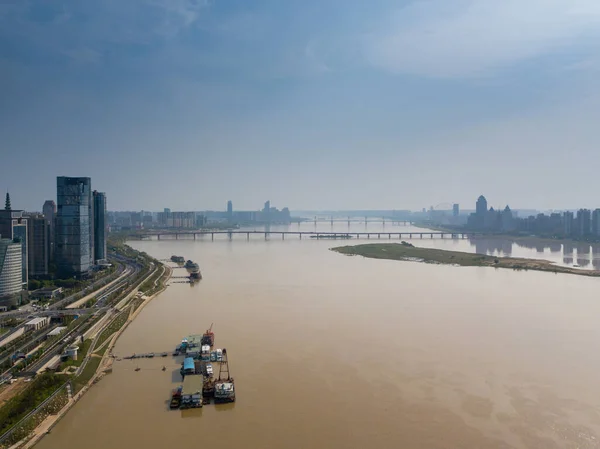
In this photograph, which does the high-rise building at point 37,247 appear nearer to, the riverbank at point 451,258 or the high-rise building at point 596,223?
the riverbank at point 451,258

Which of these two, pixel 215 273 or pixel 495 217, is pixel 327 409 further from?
pixel 495 217

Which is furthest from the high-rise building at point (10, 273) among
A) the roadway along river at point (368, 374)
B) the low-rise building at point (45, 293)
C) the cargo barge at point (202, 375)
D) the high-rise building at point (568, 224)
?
the high-rise building at point (568, 224)

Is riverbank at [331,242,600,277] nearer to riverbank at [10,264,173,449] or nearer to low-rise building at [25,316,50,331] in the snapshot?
riverbank at [10,264,173,449]

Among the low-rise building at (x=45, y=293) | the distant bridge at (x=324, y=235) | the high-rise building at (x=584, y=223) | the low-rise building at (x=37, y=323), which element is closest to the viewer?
the low-rise building at (x=37, y=323)

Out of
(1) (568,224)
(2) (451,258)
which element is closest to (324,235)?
(2) (451,258)

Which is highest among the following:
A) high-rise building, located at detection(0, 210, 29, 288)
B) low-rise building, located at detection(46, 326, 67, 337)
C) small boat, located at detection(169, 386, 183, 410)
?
high-rise building, located at detection(0, 210, 29, 288)

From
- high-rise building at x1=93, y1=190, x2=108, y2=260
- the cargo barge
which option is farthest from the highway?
high-rise building at x1=93, y1=190, x2=108, y2=260
